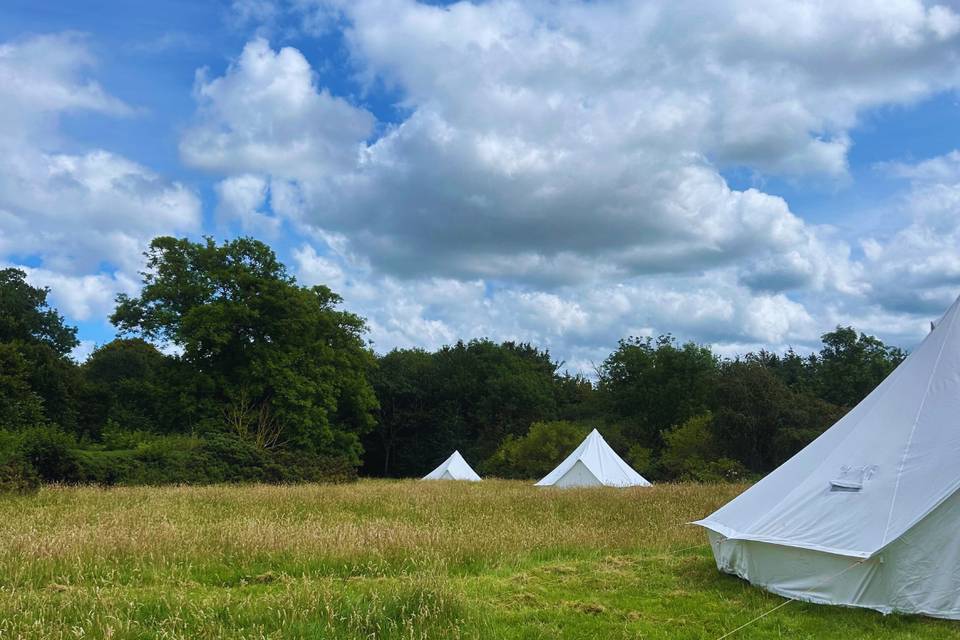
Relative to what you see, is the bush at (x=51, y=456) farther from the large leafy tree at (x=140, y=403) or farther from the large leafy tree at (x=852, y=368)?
the large leafy tree at (x=852, y=368)

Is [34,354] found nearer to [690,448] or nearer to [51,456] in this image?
[51,456]

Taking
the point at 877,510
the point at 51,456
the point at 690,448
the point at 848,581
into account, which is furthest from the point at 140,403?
the point at 877,510

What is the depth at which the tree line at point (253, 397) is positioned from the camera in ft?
85.9

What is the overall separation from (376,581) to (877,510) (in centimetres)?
511

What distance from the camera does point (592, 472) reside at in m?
27.3

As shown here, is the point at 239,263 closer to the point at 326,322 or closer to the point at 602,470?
the point at 326,322

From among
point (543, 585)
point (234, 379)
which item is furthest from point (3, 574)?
point (234, 379)

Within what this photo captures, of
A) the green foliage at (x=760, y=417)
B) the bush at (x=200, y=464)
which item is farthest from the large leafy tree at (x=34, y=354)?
the green foliage at (x=760, y=417)

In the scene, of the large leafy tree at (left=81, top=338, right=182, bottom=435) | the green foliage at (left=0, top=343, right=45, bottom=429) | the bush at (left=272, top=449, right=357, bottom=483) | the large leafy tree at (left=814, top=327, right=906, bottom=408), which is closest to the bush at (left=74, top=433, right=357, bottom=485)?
the bush at (left=272, top=449, right=357, bottom=483)

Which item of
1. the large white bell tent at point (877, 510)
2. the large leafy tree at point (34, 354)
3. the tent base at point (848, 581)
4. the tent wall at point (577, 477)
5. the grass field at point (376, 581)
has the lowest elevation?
the tent wall at point (577, 477)

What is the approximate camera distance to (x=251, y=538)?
8.91 m

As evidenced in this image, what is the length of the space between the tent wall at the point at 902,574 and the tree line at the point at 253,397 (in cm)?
1701

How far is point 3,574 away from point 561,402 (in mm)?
51784

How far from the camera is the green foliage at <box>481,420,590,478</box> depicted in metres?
39.0
